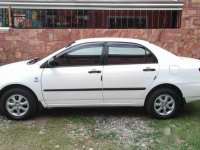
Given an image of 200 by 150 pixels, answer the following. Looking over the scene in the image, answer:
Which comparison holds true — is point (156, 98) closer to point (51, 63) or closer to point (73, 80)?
point (73, 80)

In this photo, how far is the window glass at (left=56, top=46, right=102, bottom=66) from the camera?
7.72 metres

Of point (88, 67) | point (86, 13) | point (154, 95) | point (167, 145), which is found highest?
point (86, 13)

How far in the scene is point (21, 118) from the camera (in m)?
7.70

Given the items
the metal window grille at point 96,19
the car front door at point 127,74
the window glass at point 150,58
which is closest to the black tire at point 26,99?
the car front door at point 127,74

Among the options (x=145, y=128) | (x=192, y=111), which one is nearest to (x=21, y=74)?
(x=145, y=128)

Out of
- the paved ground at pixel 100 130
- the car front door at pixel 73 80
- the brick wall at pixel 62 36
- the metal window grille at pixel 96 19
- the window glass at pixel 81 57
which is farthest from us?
the metal window grille at pixel 96 19

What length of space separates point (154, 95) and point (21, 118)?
2439 millimetres

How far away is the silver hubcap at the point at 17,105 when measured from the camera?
7.66 meters

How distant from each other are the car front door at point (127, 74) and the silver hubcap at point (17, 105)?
4.75 feet

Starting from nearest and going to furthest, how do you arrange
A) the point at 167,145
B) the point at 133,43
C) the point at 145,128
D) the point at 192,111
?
the point at 167,145 → the point at 145,128 → the point at 133,43 → the point at 192,111

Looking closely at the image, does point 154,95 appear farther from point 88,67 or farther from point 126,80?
point 88,67

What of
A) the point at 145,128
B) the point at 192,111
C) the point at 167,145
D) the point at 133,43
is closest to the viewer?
the point at 167,145

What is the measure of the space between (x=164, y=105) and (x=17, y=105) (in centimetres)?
266

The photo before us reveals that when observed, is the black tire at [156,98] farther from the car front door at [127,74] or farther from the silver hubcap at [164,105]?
the car front door at [127,74]
